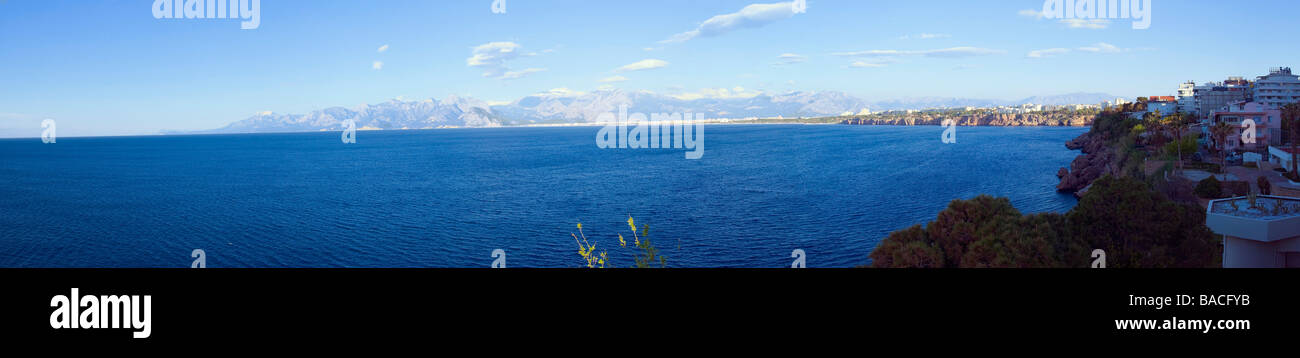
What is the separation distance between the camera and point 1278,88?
5597 cm

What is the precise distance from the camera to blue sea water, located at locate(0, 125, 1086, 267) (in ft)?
83.8

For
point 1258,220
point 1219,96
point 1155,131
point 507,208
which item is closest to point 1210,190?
point 1258,220

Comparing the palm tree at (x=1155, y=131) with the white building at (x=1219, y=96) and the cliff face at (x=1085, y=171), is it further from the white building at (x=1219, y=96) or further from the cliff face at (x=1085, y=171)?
the white building at (x=1219, y=96)

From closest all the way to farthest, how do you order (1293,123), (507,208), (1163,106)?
1. (1293,123)
2. (507,208)
3. (1163,106)

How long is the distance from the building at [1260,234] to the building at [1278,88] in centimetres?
6103

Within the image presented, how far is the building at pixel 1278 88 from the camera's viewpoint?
55.2 m

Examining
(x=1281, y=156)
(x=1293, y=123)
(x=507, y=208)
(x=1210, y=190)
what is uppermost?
(x=1293, y=123)

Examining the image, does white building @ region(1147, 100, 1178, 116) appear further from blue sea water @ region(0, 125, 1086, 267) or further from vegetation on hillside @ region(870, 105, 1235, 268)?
vegetation on hillside @ region(870, 105, 1235, 268)

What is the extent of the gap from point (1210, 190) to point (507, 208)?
29060 mm

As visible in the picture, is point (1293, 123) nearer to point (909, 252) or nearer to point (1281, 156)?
point (1281, 156)

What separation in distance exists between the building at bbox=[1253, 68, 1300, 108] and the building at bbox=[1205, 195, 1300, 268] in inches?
2403
